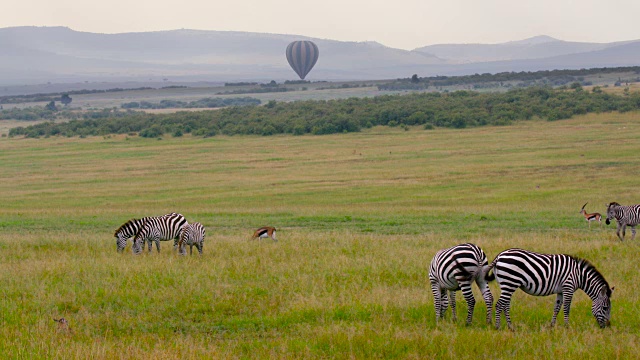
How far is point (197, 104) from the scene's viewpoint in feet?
604

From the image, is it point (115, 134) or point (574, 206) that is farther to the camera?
point (115, 134)

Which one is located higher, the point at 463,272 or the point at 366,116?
the point at 463,272

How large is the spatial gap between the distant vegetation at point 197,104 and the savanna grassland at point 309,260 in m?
123

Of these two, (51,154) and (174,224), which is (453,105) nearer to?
(51,154)

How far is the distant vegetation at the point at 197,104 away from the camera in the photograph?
177 m

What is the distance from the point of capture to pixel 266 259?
60.0 ft

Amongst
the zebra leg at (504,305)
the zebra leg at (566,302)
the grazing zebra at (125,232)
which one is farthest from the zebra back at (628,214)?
the grazing zebra at (125,232)

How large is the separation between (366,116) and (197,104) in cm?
10160

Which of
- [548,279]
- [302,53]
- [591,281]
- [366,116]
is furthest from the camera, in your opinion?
[302,53]

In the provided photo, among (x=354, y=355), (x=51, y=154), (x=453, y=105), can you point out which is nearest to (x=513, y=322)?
(x=354, y=355)

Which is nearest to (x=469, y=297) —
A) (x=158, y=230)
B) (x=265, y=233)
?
(x=158, y=230)

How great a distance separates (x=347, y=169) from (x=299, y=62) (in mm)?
137340

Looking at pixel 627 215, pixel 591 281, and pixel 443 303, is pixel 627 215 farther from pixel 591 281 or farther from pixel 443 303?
pixel 443 303

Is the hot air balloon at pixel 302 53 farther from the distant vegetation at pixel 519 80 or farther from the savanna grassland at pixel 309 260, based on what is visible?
the savanna grassland at pixel 309 260
